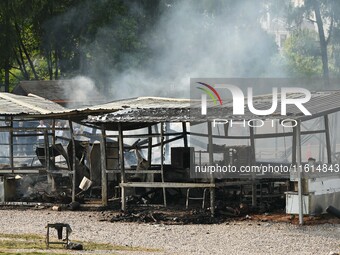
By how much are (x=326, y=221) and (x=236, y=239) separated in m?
2.69

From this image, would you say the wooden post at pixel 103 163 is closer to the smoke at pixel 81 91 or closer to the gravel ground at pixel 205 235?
the gravel ground at pixel 205 235

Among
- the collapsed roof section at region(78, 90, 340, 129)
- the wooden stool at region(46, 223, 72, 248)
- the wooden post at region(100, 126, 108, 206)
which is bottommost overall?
the wooden stool at region(46, 223, 72, 248)

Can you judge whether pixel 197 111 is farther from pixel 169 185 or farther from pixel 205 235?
pixel 205 235

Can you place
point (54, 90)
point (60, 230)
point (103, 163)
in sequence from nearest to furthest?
point (60, 230), point (103, 163), point (54, 90)

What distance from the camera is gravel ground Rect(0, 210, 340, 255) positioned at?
14828 millimetres

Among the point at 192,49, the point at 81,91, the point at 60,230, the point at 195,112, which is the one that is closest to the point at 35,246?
the point at 60,230

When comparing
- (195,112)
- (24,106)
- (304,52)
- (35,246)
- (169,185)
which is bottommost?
(35,246)

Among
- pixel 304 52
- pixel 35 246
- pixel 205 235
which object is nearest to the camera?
pixel 35 246

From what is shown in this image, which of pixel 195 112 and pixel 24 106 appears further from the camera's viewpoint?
pixel 24 106

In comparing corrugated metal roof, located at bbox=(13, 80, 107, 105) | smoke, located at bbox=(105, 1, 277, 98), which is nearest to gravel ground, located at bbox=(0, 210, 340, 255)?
corrugated metal roof, located at bbox=(13, 80, 107, 105)

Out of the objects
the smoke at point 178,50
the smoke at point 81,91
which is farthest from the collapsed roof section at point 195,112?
the smoke at point 178,50

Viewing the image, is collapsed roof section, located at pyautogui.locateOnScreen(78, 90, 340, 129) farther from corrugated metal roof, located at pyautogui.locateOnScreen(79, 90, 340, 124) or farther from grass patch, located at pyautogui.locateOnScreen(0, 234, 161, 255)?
grass patch, located at pyautogui.locateOnScreen(0, 234, 161, 255)

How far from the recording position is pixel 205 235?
16.5 metres

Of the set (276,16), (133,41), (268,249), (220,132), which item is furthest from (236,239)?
(276,16)
